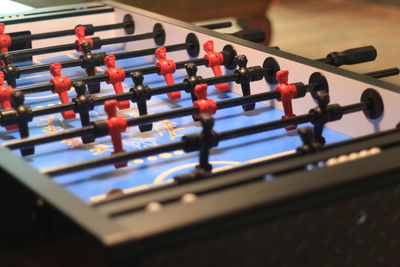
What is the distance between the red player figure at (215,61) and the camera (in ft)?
7.14

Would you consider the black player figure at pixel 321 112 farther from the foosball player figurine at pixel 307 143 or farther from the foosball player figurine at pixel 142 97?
the foosball player figurine at pixel 142 97

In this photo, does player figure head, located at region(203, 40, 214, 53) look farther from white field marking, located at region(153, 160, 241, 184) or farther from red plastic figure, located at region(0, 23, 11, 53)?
red plastic figure, located at region(0, 23, 11, 53)

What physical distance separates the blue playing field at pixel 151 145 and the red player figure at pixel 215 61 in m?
0.04

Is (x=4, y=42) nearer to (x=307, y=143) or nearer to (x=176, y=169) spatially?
(x=176, y=169)

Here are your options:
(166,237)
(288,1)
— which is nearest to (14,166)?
(166,237)

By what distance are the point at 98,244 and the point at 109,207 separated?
0.11 metres

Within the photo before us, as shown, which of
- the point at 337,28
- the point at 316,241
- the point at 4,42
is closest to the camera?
the point at 316,241

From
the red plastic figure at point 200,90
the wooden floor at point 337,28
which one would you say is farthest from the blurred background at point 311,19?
the red plastic figure at point 200,90

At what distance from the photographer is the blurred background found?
3.76 m

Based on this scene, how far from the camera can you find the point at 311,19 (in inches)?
257

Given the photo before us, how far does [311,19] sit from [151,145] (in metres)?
5.03

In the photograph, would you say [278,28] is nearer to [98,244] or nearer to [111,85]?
[111,85]

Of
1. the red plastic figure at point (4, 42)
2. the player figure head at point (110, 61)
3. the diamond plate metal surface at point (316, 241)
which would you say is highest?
the red plastic figure at point (4, 42)

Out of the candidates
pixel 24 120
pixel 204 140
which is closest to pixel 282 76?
pixel 204 140
